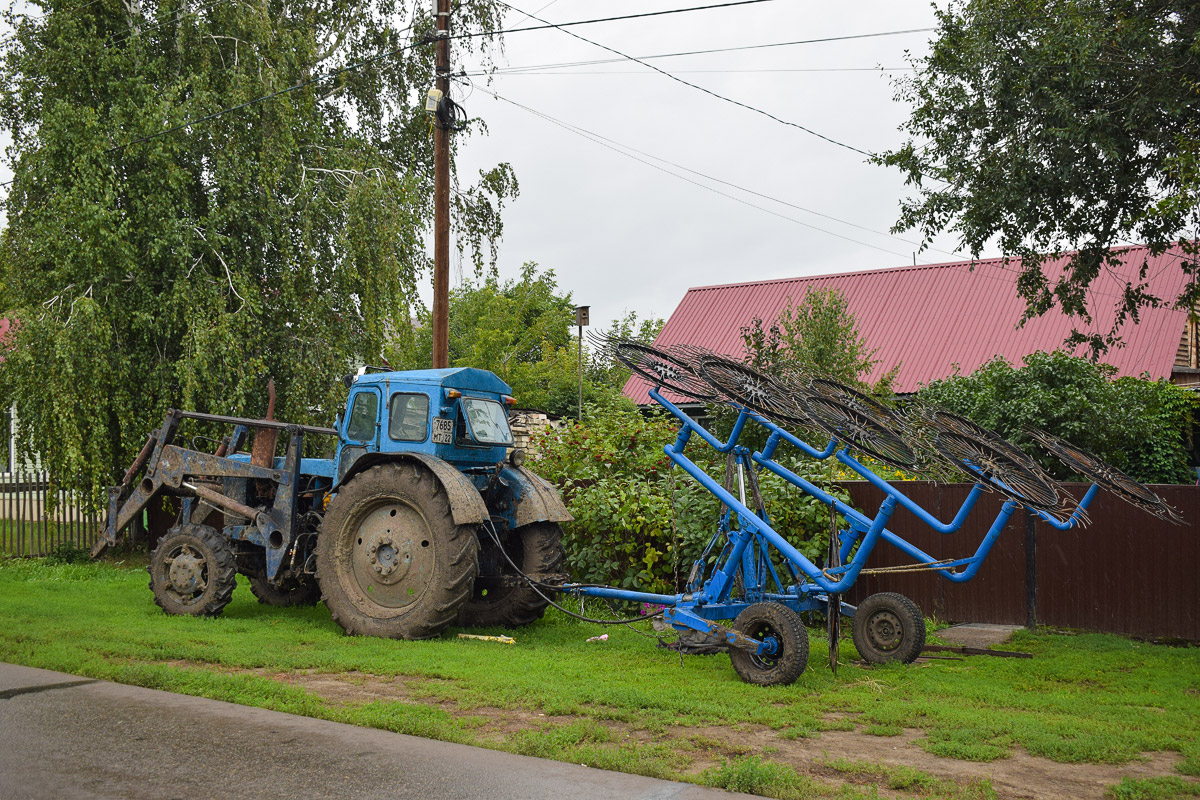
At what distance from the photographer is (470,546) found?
370 inches

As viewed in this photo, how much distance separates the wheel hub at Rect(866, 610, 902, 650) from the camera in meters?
8.51

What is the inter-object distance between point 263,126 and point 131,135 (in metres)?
2.21

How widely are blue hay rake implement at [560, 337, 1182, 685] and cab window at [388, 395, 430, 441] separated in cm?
232

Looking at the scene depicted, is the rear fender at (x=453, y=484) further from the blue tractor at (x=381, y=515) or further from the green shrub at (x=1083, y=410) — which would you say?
the green shrub at (x=1083, y=410)

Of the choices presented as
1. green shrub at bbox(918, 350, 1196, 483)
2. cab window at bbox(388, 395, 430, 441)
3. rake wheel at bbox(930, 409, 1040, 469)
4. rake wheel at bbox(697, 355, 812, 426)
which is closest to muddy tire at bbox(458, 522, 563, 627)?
cab window at bbox(388, 395, 430, 441)

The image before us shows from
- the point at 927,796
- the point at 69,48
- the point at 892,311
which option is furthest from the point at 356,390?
the point at 892,311

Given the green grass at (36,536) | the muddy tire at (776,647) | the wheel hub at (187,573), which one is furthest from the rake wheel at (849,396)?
the green grass at (36,536)

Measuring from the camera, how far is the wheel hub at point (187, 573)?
1078cm

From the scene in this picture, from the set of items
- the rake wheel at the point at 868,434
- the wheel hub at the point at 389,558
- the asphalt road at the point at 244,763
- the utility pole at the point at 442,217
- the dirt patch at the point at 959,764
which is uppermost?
the utility pole at the point at 442,217

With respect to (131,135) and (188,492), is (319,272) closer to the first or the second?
(131,135)

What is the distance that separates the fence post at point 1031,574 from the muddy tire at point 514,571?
17.2ft

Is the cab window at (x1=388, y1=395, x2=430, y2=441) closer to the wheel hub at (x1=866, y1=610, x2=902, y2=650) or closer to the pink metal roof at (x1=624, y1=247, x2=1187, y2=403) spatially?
the wheel hub at (x1=866, y1=610, x2=902, y2=650)

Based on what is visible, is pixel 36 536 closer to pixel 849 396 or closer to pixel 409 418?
pixel 409 418

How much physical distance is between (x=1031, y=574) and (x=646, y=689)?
579cm
